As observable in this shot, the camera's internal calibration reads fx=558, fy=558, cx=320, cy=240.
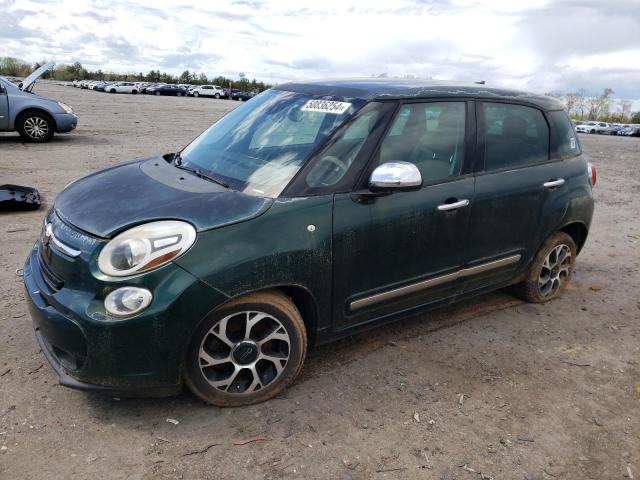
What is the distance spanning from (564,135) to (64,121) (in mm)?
11500

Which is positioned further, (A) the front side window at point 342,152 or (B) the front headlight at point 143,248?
(A) the front side window at point 342,152

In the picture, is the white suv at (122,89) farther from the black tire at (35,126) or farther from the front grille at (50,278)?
the front grille at (50,278)

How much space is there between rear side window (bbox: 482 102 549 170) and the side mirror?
3.06 feet

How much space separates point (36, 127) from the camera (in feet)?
40.7

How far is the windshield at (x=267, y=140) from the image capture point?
333cm

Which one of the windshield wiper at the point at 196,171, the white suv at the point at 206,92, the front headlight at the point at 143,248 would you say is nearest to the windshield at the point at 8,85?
the windshield wiper at the point at 196,171

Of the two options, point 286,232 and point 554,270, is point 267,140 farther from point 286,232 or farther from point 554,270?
point 554,270

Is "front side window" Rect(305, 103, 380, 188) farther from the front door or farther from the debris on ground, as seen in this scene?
the debris on ground

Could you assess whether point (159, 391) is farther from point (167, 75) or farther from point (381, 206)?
point (167, 75)

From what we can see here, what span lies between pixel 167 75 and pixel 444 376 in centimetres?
11134

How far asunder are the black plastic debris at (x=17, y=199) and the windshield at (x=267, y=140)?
3643 millimetres

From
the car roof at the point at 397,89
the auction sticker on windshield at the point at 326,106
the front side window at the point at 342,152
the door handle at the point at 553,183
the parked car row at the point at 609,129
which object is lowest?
the parked car row at the point at 609,129

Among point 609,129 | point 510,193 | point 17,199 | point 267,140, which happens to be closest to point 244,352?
point 267,140

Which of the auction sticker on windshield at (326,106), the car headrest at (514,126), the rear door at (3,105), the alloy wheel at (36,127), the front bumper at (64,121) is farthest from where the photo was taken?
the front bumper at (64,121)
